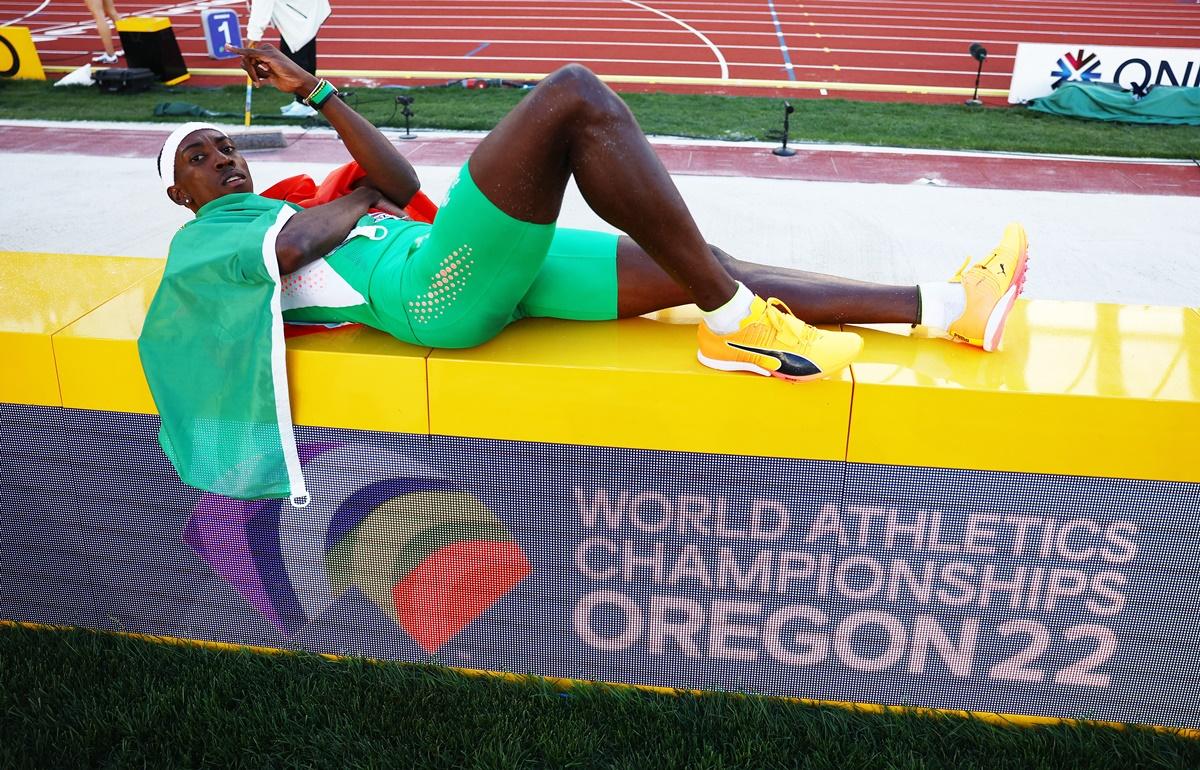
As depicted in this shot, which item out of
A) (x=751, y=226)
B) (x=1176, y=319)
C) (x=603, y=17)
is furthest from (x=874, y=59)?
(x=1176, y=319)

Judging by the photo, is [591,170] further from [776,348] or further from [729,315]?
[776,348]

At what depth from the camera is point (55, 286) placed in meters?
2.61

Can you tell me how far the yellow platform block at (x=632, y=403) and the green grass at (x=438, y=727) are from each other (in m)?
0.60

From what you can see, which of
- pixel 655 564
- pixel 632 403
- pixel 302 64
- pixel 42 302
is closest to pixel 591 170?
pixel 632 403

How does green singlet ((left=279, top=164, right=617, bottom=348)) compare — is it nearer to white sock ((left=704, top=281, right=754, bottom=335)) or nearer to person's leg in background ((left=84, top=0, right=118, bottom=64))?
white sock ((left=704, top=281, right=754, bottom=335))

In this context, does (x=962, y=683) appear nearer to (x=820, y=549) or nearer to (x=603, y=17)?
(x=820, y=549)

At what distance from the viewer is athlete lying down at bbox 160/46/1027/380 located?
1.99 m

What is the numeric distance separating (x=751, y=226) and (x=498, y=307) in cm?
314

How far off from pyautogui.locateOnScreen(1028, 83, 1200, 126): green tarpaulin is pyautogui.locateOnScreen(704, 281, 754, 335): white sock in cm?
810

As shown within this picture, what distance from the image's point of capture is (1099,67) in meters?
9.25

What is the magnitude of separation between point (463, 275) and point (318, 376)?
0.40 meters

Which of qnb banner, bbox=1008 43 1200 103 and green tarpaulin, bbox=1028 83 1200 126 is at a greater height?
qnb banner, bbox=1008 43 1200 103

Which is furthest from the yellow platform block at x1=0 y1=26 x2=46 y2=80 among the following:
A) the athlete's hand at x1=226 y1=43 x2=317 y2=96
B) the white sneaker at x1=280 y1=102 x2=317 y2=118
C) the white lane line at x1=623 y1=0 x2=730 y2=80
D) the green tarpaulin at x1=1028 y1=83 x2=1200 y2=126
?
the green tarpaulin at x1=1028 y1=83 x2=1200 y2=126

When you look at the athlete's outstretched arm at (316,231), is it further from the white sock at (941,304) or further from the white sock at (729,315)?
the white sock at (941,304)
